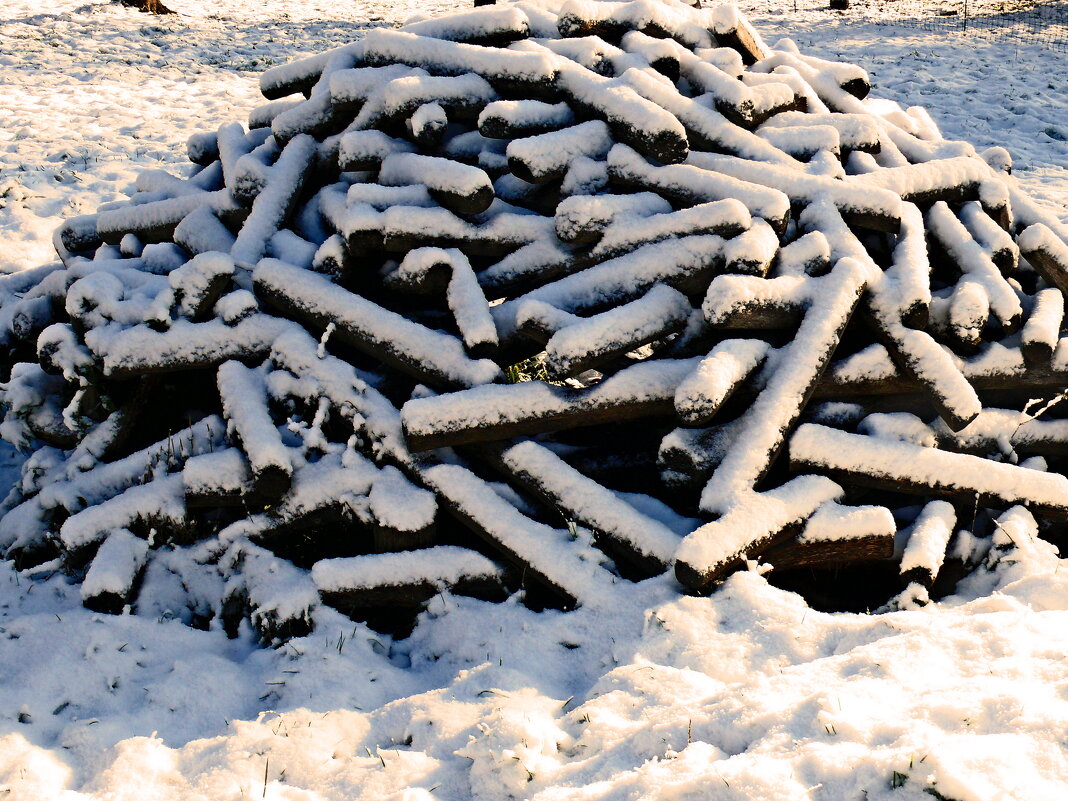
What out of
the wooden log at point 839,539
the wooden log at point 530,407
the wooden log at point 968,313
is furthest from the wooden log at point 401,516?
the wooden log at point 968,313

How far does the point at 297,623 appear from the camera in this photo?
3.71 m

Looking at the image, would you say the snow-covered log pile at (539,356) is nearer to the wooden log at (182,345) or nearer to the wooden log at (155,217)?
the wooden log at (182,345)

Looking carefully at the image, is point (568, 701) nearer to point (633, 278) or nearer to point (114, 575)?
point (633, 278)

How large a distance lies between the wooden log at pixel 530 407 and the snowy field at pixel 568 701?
735 millimetres

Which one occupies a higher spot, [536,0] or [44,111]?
[536,0]

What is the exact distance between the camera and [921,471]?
3.77 meters

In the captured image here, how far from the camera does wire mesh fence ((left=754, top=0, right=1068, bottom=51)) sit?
16.1 m

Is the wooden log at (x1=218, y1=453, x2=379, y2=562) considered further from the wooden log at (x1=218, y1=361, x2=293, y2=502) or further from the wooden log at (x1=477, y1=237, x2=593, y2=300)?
the wooden log at (x1=477, y1=237, x2=593, y2=300)

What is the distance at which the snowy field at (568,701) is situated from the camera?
7.91ft

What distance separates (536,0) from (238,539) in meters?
3.76

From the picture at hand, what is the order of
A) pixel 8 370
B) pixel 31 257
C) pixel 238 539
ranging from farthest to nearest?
pixel 31 257
pixel 8 370
pixel 238 539

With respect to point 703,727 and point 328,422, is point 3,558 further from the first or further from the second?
point 703,727

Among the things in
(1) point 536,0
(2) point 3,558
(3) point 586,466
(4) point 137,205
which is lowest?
(2) point 3,558

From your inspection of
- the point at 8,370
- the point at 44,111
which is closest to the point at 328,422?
the point at 8,370
